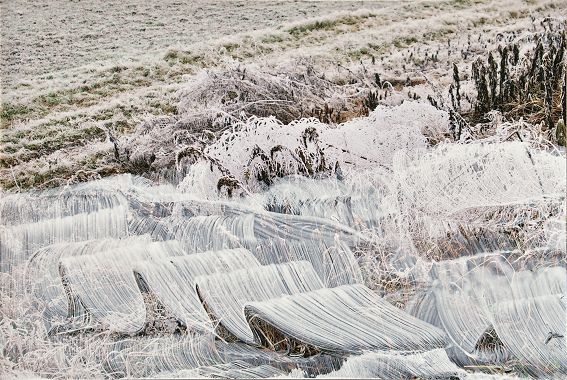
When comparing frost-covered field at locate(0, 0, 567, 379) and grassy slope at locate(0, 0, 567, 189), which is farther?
grassy slope at locate(0, 0, 567, 189)

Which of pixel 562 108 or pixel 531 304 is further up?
pixel 562 108

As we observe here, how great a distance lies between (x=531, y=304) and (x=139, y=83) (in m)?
1.66

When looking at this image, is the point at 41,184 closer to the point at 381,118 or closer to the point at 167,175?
the point at 167,175

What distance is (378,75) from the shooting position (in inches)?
120

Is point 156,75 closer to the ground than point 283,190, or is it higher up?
higher up

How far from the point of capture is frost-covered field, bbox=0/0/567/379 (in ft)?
9.47

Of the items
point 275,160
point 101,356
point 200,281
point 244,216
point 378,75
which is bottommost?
point 101,356

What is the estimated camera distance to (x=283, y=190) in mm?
3031

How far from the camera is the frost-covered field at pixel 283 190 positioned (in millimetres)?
2887

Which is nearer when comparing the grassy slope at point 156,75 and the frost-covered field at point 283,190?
the frost-covered field at point 283,190

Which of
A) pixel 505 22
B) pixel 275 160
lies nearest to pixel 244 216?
pixel 275 160

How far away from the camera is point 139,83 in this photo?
123 inches

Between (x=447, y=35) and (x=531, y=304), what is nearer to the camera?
(x=531, y=304)

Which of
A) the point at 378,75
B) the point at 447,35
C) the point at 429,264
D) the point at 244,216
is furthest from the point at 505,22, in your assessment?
the point at 244,216
